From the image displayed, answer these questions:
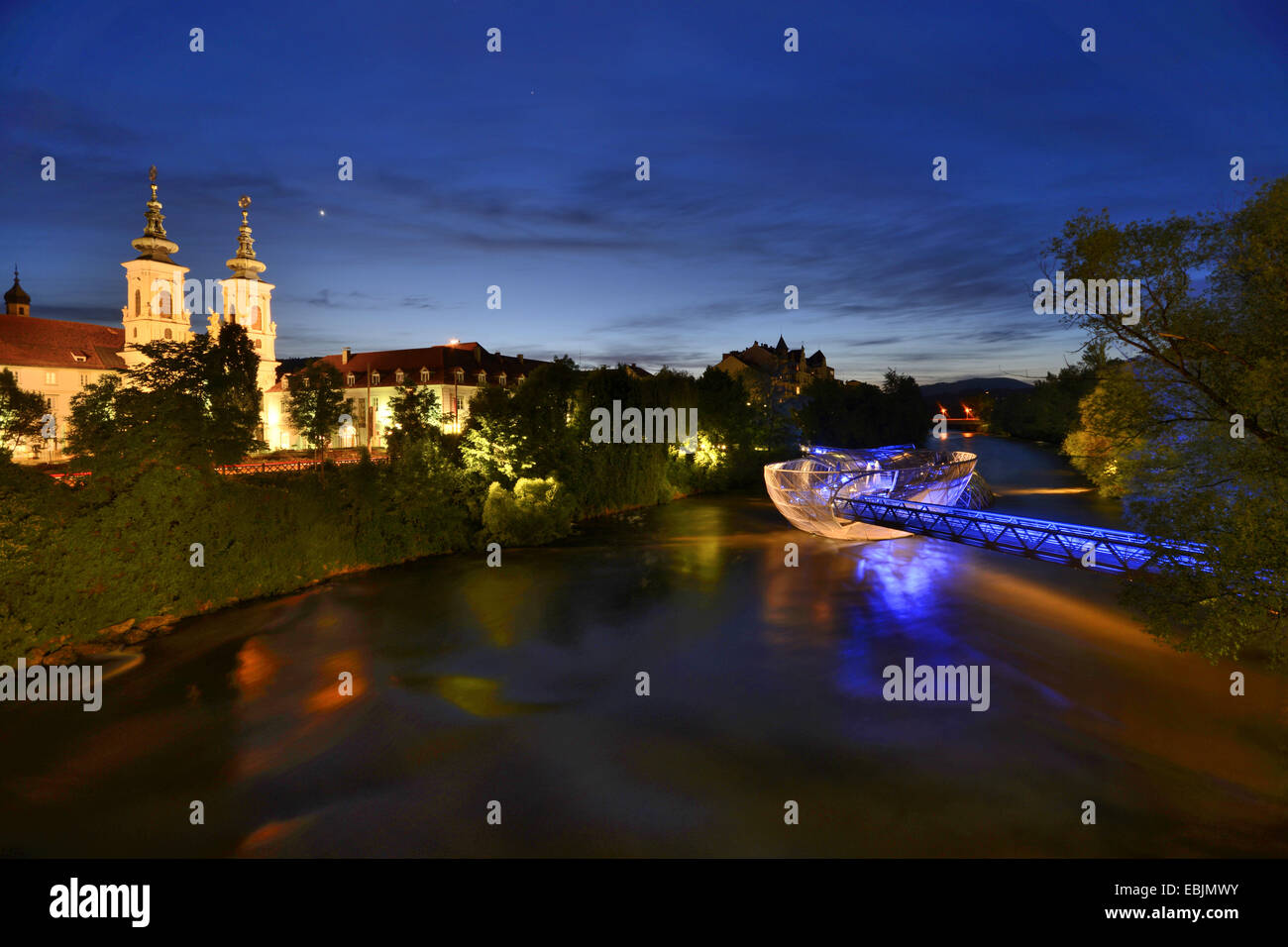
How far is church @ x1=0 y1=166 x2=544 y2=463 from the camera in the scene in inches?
2130

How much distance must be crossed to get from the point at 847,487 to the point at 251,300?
61090 millimetres

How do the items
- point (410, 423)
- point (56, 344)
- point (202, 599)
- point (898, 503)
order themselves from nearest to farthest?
point (202, 599), point (898, 503), point (410, 423), point (56, 344)

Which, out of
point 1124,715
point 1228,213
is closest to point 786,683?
point 1124,715

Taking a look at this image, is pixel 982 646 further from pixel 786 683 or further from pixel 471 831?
pixel 471 831

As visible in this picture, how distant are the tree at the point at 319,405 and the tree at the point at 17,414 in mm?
15442

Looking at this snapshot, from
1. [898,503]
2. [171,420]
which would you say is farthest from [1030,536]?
[171,420]

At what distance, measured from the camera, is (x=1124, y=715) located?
45.6 feet

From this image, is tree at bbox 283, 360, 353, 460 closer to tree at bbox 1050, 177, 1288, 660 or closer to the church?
the church

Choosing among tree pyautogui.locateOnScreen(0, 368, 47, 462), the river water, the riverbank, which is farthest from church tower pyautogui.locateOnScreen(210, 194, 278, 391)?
the river water

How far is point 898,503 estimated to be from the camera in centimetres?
2952

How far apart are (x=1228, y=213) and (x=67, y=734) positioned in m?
23.3

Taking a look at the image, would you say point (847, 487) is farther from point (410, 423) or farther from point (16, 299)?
point (16, 299)

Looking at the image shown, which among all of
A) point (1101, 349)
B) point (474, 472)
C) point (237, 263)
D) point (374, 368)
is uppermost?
point (237, 263)

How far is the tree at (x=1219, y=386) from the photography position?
9586 mm
